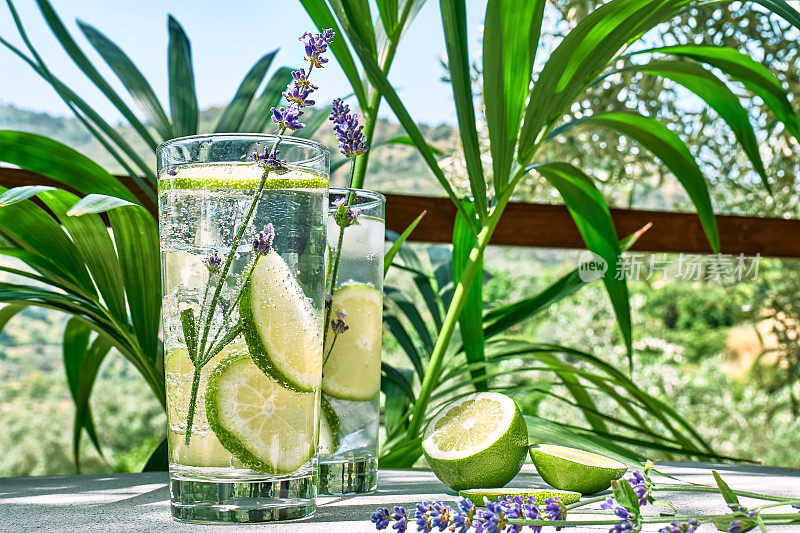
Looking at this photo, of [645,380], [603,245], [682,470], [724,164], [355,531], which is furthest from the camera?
[645,380]

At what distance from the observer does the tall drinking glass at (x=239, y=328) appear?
1.29 feet

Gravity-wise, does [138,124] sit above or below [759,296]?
above

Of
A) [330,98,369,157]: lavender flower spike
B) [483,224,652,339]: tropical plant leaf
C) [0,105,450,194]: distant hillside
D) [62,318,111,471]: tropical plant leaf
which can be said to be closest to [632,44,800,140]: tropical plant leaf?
[483,224,652,339]: tropical plant leaf

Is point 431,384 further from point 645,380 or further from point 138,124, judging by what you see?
point 645,380

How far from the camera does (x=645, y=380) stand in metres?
3.09

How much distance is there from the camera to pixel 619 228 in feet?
4.01

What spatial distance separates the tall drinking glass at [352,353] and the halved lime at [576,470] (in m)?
0.13

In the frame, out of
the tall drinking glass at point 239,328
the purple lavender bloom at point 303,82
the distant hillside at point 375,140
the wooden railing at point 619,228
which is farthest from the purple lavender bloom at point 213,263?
the distant hillside at point 375,140

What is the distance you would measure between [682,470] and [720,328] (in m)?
3.26

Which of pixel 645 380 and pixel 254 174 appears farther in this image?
pixel 645 380

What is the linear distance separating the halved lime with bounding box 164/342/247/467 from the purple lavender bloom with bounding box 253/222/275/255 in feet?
0.18

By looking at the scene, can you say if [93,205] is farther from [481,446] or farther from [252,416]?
[481,446]

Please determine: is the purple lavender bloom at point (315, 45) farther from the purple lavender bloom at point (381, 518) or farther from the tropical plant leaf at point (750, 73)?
the tropical plant leaf at point (750, 73)

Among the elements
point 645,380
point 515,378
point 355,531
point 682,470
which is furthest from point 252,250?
point 515,378
